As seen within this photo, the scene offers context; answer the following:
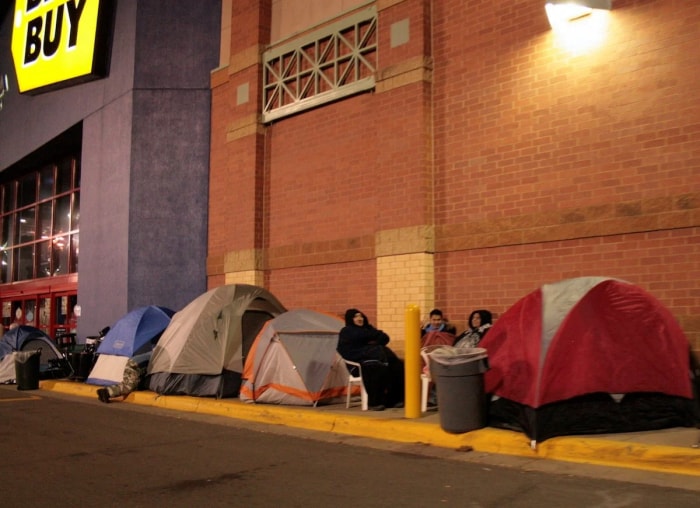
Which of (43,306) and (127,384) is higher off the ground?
(43,306)

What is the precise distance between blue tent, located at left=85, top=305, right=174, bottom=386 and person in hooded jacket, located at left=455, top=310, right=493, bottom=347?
6.79 metres

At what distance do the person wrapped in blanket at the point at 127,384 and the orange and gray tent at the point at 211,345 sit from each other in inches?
11.2

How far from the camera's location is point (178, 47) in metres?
20.0

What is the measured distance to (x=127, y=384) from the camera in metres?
14.2

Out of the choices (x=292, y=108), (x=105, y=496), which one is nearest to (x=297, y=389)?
(x=105, y=496)

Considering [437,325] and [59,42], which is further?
[59,42]

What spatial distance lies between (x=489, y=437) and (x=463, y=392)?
60 centimetres

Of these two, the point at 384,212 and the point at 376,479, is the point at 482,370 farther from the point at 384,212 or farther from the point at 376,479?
the point at 384,212

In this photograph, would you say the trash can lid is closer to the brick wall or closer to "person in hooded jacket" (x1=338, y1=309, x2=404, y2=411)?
"person in hooded jacket" (x1=338, y1=309, x2=404, y2=411)

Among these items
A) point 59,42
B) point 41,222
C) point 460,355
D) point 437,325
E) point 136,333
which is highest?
point 59,42

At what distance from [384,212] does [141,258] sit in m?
8.41

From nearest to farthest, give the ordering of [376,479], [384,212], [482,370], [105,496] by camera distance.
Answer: [105,496], [376,479], [482,370], [384,212]

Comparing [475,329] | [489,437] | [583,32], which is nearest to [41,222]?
[475,329]

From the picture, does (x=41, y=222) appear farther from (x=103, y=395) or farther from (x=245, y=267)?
(x=103, y=395)
